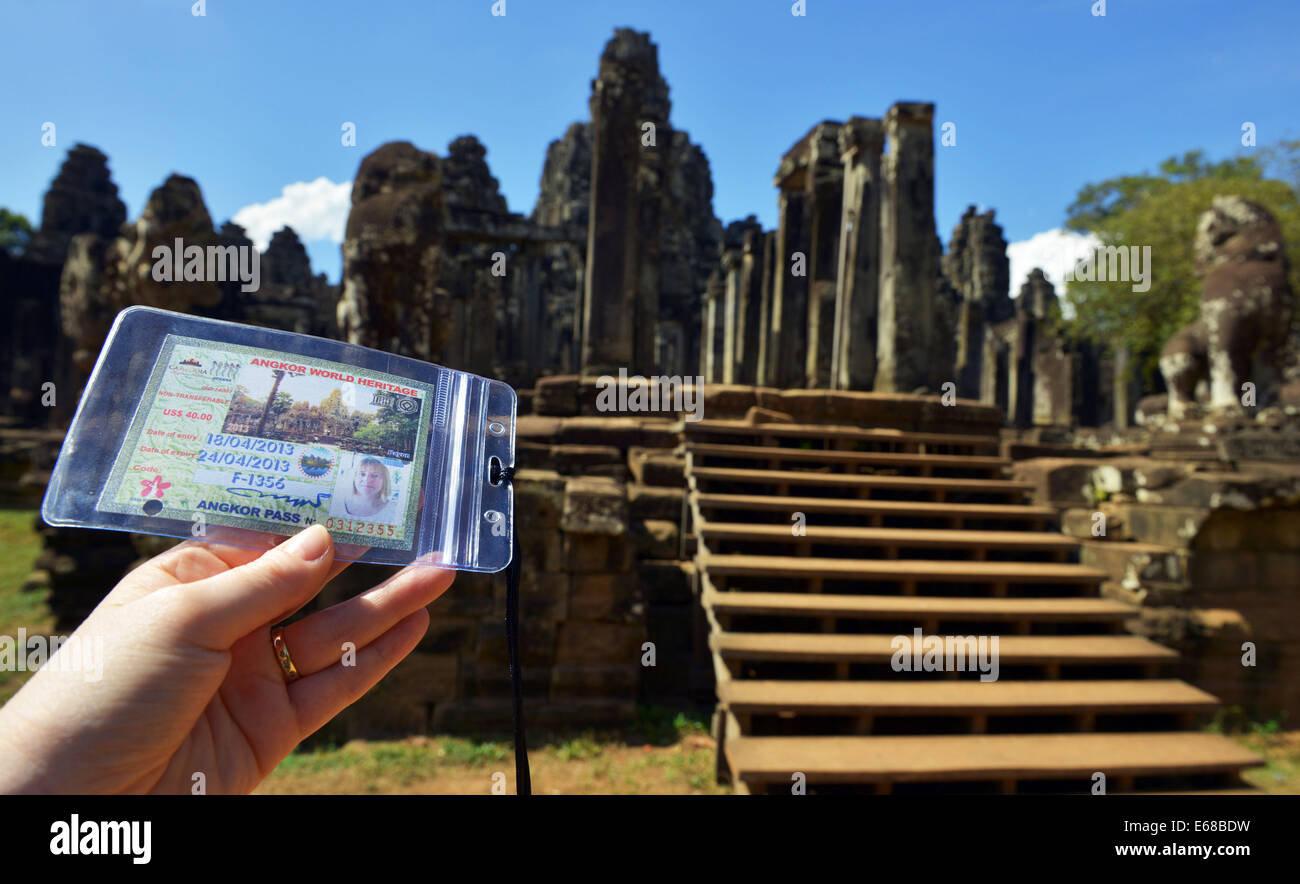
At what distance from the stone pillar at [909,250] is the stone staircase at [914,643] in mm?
3443

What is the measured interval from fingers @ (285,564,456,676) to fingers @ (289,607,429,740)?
0.02 metres

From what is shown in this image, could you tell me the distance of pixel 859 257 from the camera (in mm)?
10633

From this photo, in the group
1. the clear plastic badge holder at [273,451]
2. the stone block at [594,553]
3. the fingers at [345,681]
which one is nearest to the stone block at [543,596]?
the stone block at [594,553]

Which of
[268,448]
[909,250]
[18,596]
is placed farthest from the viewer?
[909,250]

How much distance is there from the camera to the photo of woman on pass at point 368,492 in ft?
4.05

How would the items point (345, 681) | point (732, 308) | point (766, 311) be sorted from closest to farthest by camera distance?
point (345, 681), point (766, 311), point (732, 308)

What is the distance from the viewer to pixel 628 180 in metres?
10.8

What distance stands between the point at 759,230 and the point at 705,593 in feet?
44.2

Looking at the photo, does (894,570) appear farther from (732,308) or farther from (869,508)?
(732,308)

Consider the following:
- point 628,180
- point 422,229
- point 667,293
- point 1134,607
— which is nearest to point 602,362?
point 628,180

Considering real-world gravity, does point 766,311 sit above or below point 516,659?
above

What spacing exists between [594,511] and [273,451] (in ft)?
12.4

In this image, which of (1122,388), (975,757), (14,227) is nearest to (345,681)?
(975,757)
